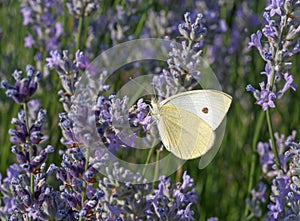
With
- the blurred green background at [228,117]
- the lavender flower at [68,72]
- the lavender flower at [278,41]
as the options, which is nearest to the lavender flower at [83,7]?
the blurred green background at [228,117]

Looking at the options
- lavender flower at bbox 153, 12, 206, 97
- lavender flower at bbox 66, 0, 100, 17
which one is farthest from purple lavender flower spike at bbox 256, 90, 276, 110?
lavender flower at bbox 66, 0, 100, 17

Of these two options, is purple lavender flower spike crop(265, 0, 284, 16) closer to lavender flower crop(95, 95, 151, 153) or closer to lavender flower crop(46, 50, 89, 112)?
lavender flower crop(95, 95, 151, 153)

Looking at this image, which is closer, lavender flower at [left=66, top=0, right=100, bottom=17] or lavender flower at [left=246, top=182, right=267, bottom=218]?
lavender flower at [left=246, top=182, right=267, bottom=218]

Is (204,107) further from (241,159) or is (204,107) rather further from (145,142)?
(241,159)

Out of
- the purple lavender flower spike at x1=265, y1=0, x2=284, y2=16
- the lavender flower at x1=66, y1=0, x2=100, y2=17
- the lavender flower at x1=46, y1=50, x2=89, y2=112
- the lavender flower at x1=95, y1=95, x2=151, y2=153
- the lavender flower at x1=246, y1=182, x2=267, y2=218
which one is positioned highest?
the lavender flower at x1=66, y1=0, x2=100, y2=17

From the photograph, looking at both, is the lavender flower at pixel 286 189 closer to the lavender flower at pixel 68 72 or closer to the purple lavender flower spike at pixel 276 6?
the purple lavender flower spike at pixel 276 6

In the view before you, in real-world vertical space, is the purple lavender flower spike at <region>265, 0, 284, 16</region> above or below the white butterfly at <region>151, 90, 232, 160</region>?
above

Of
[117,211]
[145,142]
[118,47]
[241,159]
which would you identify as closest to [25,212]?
[117,211]
